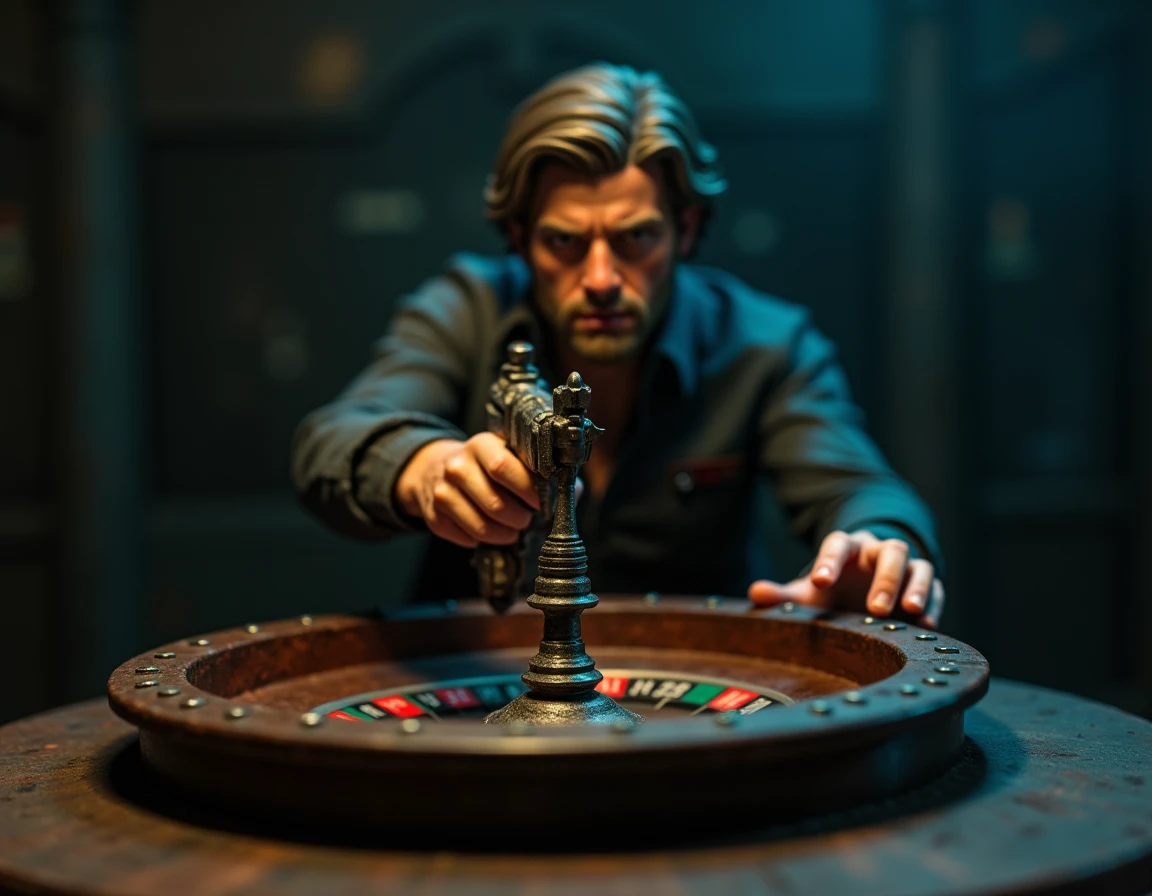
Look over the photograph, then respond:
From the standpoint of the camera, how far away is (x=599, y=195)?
7.39ft

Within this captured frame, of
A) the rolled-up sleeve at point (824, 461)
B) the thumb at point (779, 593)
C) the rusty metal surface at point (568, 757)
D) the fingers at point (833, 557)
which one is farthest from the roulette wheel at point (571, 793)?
the rolled-up sleeve at point (824, 461)

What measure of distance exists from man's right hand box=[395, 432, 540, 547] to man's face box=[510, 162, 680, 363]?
608mm

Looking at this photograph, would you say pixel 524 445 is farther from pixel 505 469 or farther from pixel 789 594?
pixel 789 594

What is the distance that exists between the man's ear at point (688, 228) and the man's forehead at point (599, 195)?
0.19 meters

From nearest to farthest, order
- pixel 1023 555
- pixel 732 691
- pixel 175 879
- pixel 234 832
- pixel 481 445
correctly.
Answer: pixel 175 879, pixel 234 832, pixel 481 445, pixel 732 691, pixel 1023 555

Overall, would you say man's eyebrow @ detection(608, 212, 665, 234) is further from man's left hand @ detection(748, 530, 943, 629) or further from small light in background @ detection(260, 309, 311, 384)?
small light in background @ detection(260, 309, 311, 384)

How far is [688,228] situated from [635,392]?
0.36m

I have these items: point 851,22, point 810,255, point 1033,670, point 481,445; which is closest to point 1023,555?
point 1033,670

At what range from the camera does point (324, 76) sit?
13.9ft

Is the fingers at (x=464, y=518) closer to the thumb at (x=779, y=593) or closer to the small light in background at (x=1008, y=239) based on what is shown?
the thumb at (x=779, y=593)

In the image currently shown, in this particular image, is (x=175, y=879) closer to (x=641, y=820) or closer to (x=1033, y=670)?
(x=641, y=820)

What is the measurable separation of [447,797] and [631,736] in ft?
0.53

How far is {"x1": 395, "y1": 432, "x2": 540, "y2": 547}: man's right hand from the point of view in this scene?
1.57 meters

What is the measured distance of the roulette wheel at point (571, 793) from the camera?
1.01 metres
